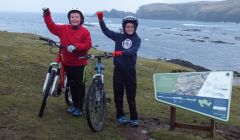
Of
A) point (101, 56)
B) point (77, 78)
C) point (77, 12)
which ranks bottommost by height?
point (77, 78)

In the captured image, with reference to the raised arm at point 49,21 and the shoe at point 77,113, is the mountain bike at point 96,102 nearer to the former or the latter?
the shoe at point 77,113

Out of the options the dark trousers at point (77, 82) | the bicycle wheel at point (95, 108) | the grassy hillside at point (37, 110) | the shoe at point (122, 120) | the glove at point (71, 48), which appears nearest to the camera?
the bicycle wheel at point (95, 108)

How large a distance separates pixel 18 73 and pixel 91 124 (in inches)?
265

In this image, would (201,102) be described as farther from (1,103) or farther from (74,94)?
(1,103)

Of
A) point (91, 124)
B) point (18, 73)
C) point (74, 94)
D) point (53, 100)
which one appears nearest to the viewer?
point (91, 124)

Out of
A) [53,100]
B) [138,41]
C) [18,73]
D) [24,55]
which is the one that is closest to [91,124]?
[138,41]

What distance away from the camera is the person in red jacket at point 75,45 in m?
9.55

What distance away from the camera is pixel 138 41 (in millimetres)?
9609

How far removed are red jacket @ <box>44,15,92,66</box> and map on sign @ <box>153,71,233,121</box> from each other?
184cm

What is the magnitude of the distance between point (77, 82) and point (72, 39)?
41.3 inches

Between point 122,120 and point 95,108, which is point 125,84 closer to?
point 122,120

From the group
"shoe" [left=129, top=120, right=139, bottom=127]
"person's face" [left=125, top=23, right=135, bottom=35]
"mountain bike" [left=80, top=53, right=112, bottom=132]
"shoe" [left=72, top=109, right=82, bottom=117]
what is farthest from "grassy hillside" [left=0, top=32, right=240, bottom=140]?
"person's face" [left=125, top=23, right=135, bottom=35]

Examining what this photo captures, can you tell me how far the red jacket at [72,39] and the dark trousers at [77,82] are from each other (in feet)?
0.47

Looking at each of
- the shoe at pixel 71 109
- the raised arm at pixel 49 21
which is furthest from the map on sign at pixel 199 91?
the raised arm at pixel 49 21
